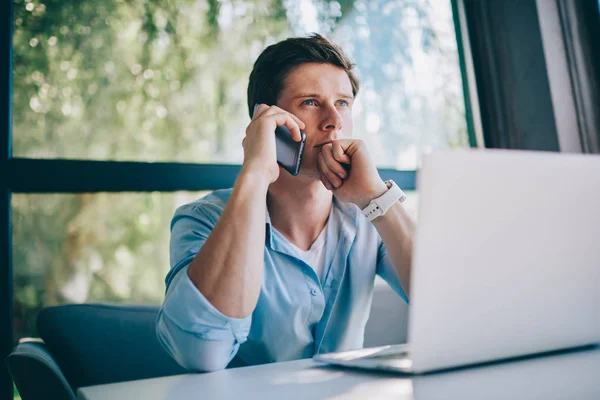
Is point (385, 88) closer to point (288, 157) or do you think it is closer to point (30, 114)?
point (288, 157)

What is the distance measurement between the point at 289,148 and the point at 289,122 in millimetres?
77

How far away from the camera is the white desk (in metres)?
0.61

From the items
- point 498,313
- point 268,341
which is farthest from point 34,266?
point 498,313

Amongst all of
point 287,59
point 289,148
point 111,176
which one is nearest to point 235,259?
point 289,148

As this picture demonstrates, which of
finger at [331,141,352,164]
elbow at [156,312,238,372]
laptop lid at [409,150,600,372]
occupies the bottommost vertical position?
elbow at [156,312,238,372]

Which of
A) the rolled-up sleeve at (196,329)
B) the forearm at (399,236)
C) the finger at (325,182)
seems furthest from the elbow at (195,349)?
the finger at (325,182)

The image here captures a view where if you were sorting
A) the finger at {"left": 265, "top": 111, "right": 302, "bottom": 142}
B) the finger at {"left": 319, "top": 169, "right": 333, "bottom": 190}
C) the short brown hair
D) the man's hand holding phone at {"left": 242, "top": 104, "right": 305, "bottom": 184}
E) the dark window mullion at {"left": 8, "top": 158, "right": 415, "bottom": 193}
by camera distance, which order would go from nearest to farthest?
the man's hand holding phone at {"left": 242, "top": 104, "right": 305, "bottom": 184}, the finger at {"left": 265, "top": 111, "right": 302, "bottom": 142}, the finger at {"left": 319, "top": 169, "right": 333, "bottom": 190}, the short brown hair, the dark window mullion at {"left": 8, "top": 158, "right": 415, "bottom": 193}

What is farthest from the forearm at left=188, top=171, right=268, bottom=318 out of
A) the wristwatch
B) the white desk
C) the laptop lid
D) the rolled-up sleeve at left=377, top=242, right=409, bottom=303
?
the rolled-up sleeve at left=377, top=242, right=409, bottom=303

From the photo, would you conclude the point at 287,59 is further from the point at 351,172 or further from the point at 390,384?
the point at 390,384

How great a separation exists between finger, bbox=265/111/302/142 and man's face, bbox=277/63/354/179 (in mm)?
146

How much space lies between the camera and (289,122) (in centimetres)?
126

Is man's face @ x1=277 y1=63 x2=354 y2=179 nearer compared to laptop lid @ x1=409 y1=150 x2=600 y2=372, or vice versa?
laptop lid @ x1=409 y1=150 x2=600 y2=372

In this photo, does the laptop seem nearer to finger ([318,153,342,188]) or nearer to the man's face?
finger ([318,153,342,188])

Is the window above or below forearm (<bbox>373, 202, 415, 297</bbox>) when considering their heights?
above
